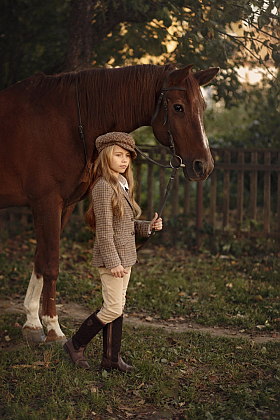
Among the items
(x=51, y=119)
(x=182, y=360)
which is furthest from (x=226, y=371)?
(x=51, y=119)

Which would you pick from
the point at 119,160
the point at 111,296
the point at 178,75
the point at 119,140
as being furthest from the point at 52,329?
the point at 178,75

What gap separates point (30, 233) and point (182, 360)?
5.10 meters

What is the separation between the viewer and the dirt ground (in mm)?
4180

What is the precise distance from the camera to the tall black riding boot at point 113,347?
335 cm

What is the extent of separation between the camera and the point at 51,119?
3775 millimetres

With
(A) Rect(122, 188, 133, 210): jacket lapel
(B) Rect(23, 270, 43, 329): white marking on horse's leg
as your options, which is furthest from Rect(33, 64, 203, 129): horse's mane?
(B) Rect(23, 270, 43, 329): white marking on horse's leg

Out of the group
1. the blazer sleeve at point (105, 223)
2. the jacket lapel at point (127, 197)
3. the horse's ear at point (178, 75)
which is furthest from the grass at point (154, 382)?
the horse's ear at point (178, 75)

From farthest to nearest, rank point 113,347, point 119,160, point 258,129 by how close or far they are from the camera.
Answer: point 258,129, point 113,347, point 119,160

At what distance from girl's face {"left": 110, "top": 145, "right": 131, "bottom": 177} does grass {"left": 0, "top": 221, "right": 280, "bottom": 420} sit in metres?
1.49

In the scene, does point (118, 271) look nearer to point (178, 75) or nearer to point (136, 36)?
point (178, 75)

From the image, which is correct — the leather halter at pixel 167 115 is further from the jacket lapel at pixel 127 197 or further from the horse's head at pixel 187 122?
the jacket lapel at pixel 127 197

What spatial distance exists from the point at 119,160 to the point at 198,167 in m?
0.66

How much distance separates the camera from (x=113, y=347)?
336 cm

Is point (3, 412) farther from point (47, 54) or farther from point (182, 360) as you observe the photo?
point (47, 54)
